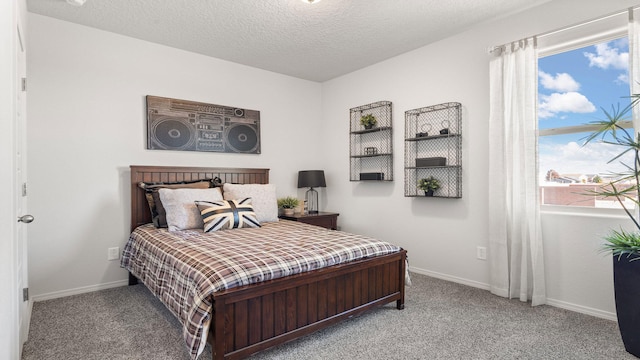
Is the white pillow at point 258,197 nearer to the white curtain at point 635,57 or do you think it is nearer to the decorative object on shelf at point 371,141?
the decorative object on shelf at point 371,141

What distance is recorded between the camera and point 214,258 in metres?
2.07

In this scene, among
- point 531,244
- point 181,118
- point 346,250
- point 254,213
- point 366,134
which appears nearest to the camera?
point 346,250

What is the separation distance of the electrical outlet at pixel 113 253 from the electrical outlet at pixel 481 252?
3.55 m

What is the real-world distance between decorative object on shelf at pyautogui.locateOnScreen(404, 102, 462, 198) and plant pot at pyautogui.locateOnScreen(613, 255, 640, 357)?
1.46 meters

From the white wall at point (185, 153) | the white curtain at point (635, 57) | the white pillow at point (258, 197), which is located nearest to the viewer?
the white curtain at point (635, 57)

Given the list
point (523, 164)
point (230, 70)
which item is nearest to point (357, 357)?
point (523, 164)

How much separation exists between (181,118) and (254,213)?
1.40 metres

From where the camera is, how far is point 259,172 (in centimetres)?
433

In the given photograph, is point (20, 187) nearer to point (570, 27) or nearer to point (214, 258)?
point (214, 258)

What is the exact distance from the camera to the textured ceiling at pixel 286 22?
2.82 metres

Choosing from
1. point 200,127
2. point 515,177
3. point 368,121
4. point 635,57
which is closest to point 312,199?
point 368,121

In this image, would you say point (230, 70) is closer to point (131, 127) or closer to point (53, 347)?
point (131, 127)

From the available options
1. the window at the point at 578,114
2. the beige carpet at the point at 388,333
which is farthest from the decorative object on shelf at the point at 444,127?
the beige carpet at the point at 388,333

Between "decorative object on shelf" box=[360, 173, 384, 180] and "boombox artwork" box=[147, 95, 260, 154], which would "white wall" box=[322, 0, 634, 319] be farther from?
"boombox artwork" box=[147, 95, 260, 154]
